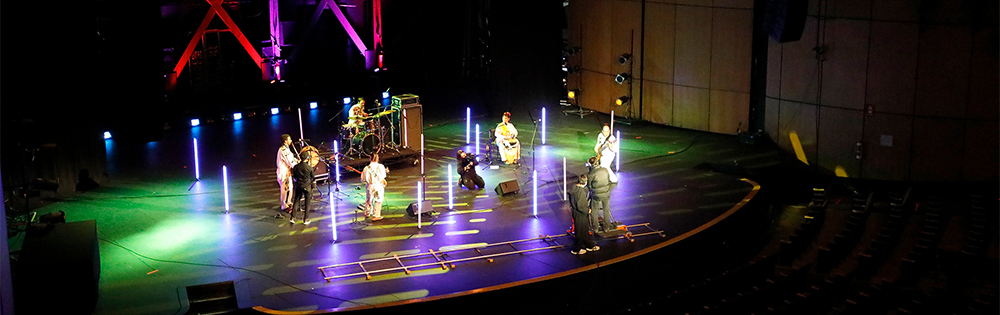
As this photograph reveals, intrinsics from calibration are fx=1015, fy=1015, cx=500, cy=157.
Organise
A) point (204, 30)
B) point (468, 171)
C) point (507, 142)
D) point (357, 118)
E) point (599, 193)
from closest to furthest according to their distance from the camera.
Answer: point (599, 193) → point (468, 171) → point (357, 118) → point (507, 142) → point (204, 30)

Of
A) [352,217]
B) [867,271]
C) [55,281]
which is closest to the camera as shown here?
[55,281]

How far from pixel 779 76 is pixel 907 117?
265 centimetres

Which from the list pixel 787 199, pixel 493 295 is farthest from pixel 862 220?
pixel 493 295

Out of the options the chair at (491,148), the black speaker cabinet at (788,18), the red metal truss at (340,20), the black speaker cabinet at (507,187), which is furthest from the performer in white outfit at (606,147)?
the red metal truss at (340,20)

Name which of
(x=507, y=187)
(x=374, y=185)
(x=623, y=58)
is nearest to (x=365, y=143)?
(x=507, y=187)

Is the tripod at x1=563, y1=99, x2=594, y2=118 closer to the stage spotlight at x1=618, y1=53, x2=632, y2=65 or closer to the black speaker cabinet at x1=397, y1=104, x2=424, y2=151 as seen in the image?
the stage spotlight at x1=618, y1=53, x2=632, y2=65

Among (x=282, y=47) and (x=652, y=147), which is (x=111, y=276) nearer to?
(x=652, y=147)

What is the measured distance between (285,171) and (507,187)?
11.1 ft

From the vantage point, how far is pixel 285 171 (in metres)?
15.1

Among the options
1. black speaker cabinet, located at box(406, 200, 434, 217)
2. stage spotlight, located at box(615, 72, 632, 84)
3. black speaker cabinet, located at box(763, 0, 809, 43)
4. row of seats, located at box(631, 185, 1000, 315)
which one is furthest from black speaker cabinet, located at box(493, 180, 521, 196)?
stage spotlight, located at box(615, 72, 632, 84)

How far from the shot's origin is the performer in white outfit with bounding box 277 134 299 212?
15.0 m

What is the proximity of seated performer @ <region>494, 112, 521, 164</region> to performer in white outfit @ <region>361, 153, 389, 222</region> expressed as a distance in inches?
153

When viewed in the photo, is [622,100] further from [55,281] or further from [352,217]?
[55,281]

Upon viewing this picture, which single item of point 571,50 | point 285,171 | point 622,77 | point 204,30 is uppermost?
point 204,30
